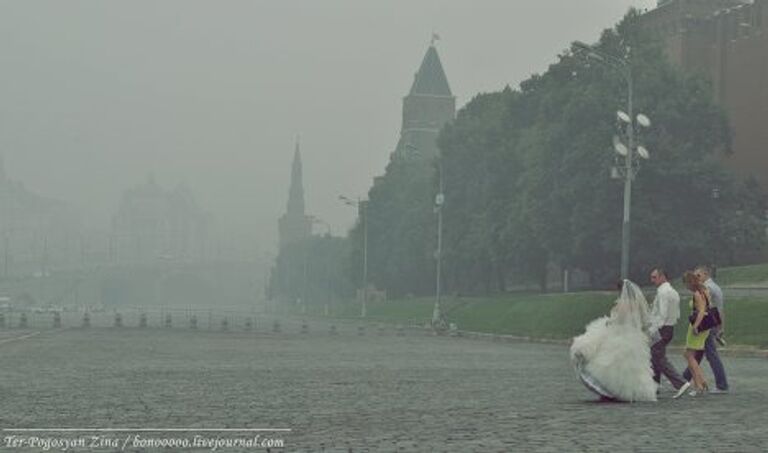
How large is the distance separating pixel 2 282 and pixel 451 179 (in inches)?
4947

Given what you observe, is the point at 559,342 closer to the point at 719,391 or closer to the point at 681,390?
the point at 719,391

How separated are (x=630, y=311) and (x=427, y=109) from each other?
17953 centimetres

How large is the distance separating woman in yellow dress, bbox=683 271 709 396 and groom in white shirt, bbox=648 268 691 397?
0.40 meters

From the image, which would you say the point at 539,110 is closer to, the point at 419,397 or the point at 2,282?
the point at 419,397

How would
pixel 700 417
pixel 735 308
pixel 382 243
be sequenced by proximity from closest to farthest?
pixel 700 417 → pixel 735 308 → pixel 382 243

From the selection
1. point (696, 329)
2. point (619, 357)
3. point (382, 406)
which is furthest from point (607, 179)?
point (382, 406)

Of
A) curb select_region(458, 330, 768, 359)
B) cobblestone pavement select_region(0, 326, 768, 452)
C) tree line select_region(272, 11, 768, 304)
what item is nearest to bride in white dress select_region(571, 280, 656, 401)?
cobblestone pavement select_region(0, 326, 768, 452)

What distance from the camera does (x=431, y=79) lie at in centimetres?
19675

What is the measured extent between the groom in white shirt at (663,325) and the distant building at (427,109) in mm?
175040

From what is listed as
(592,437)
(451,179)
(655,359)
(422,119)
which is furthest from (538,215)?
(422,119)

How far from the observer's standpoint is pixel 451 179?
79.4m

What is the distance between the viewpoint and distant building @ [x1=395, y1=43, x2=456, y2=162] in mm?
192500

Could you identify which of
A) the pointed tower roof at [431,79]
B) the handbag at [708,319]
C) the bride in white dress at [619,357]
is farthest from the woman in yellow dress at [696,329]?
the pointed tower roof at [431,79]

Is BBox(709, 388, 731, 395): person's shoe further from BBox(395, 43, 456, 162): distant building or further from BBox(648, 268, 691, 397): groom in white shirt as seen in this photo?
BBox(395, 43, 456, 162): distant building
